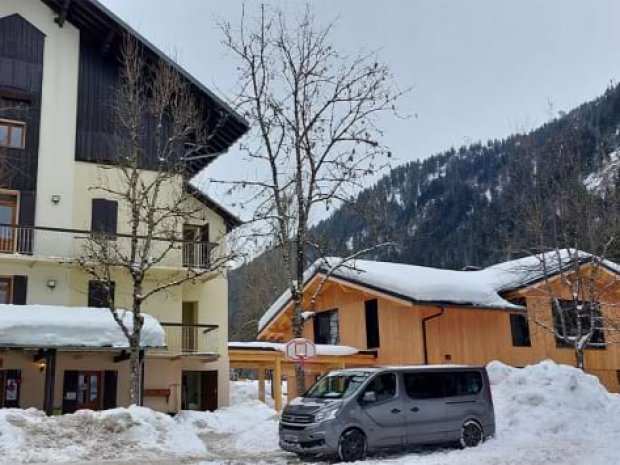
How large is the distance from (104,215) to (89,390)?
6.40 m

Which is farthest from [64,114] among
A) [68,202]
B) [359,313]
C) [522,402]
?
[522,402]

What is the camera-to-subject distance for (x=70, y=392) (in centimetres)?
2464

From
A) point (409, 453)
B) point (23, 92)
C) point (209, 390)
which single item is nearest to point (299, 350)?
point (409, 453)

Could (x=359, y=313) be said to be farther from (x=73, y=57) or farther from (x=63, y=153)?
(x=73, y=57)

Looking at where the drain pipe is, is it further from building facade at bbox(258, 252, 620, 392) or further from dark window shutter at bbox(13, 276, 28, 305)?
dark window shutter at bbox(13, 276, 28, 305)

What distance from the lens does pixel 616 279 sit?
27.2 m

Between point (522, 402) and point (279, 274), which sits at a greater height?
point (279, 274)

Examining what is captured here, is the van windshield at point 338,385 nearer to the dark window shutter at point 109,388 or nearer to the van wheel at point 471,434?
the van wheel at point 471,434

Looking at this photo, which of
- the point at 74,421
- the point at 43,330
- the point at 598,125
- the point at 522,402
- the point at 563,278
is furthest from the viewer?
the point at 598,125

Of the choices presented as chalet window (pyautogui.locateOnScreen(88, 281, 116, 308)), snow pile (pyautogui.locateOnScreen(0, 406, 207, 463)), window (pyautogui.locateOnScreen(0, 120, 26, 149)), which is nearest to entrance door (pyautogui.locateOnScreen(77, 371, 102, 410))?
chalet window (pyautogui.locateOnScreen(88, 281, 116, 308))

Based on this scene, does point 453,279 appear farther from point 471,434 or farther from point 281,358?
point 471,434

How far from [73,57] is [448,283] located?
16.8m

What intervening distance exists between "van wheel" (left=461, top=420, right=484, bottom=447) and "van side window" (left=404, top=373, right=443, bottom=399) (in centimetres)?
89

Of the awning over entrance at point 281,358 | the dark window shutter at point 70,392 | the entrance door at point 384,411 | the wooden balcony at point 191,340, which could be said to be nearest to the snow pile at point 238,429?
the awning over entrance at point 281,358
